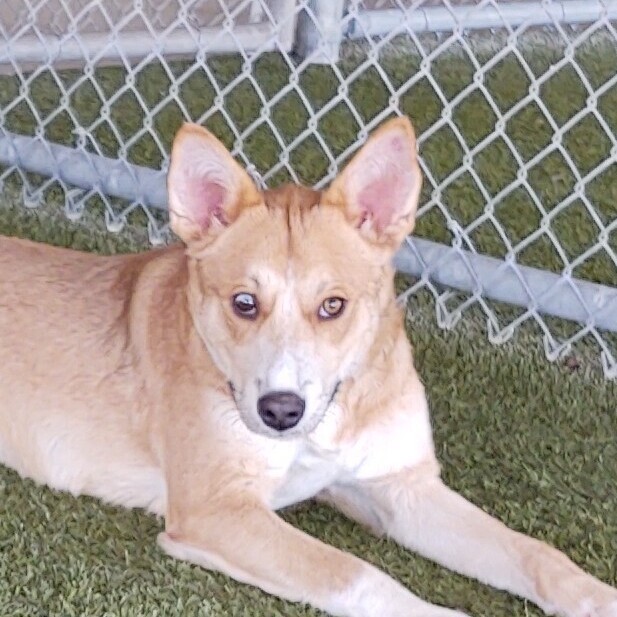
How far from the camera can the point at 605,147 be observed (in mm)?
5320

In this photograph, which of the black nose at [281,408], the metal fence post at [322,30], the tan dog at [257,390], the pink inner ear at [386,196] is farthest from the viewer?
the metal fence post at [322,30]

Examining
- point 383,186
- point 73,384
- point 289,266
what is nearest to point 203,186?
point 289,266

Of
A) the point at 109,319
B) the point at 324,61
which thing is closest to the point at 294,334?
the point at 109,319

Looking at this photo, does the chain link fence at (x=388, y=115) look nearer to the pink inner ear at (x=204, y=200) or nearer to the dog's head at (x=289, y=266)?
the dog's head at (x=289, y=266)

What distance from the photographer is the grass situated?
268 centimetres

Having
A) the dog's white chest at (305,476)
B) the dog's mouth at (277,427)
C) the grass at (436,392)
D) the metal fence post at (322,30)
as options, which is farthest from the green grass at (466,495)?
the metal fence post at (322,30)

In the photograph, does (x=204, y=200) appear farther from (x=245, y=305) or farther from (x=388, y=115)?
(x=388, y=115)

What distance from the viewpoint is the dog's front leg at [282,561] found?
2.54 meters

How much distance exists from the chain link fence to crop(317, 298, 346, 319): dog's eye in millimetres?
1298

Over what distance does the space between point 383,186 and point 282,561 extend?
87cm

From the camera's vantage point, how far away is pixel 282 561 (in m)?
2.60

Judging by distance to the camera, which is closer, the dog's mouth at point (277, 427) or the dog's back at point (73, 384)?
the dog's mouth at point (277, 427)

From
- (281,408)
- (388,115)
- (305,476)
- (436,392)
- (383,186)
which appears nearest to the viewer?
(281,408)

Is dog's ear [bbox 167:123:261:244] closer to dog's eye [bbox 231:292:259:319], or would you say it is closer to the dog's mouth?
dog's eye [bbox 231:292:259:319]
